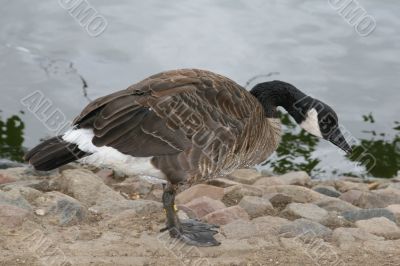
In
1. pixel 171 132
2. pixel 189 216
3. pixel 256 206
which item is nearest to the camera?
pixel 171 132

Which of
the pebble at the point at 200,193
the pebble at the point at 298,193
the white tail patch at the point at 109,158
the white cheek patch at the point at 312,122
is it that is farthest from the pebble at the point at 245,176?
the white tail patch at the point at 109,158

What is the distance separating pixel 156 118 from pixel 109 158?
1.93 feet

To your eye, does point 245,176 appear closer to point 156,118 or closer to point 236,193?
point 236,193

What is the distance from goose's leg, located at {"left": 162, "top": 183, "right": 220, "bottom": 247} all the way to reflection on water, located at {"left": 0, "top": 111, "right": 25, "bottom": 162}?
5.24 m

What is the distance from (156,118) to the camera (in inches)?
265

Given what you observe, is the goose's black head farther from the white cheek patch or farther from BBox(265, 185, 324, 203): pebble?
BBox(265, 185, 324, 203): pebble

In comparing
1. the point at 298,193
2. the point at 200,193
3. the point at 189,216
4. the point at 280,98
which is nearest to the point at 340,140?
the point at 280,98

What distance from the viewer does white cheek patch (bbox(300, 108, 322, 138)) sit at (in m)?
8.27

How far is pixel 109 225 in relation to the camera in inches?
289

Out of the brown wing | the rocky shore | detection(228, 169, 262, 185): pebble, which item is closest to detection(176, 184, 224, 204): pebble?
the rocky shore

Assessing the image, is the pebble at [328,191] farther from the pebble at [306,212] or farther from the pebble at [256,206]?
the pebble at [256,206]

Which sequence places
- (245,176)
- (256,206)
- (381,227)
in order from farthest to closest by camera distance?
(245,176) < (256,206) < (381,227)

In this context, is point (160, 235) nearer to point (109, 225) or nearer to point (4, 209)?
point (109, 225)

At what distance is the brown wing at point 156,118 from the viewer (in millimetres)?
6707
